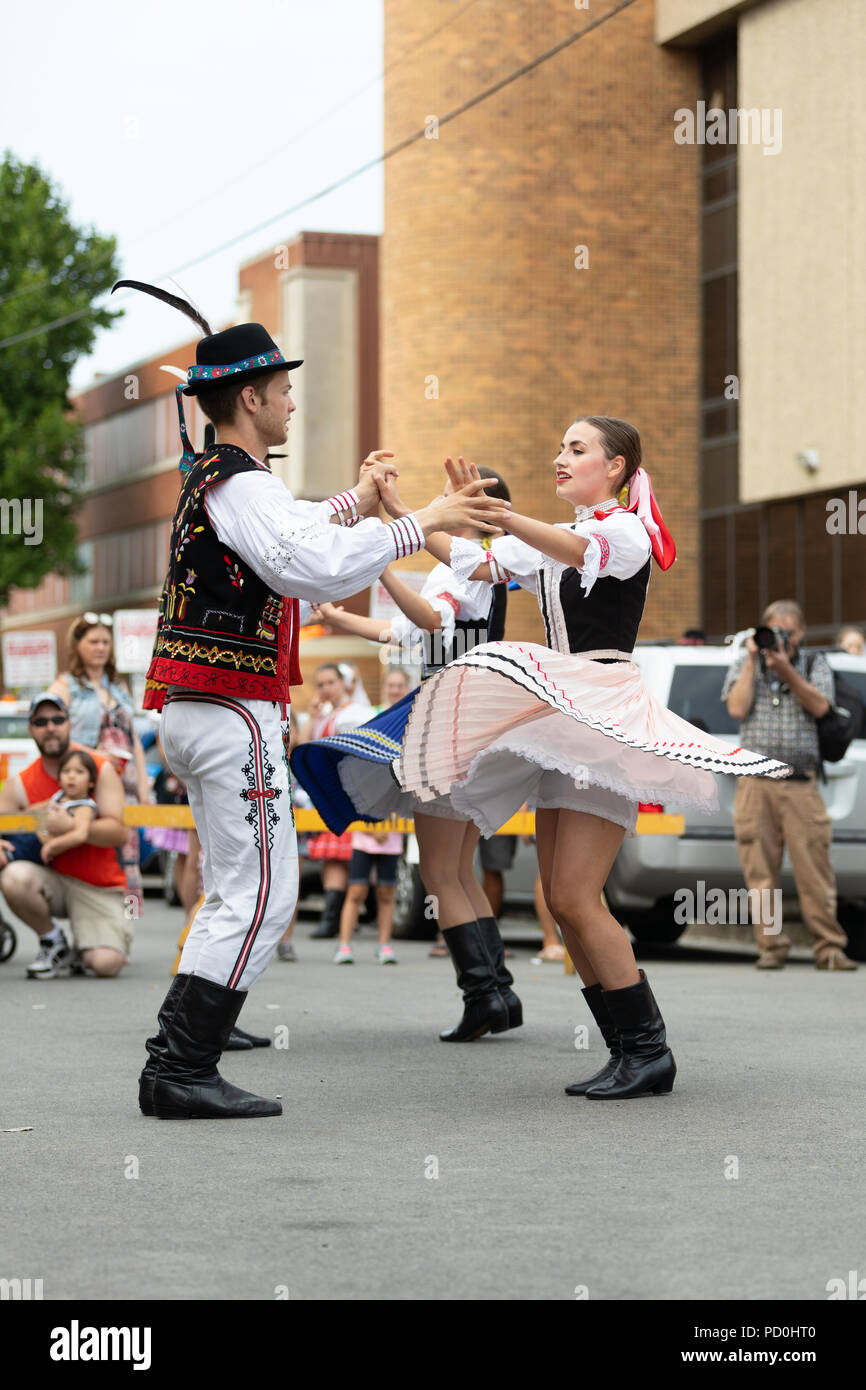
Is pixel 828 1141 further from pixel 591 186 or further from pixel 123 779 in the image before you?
pixel 591 186

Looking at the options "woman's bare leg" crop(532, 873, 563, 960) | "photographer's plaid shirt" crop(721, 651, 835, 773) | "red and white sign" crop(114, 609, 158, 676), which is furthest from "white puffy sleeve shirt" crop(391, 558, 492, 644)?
"red and white sign" crop(114, 609, 158, 676)

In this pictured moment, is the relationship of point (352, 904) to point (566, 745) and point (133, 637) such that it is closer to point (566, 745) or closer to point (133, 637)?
point (566, 745)

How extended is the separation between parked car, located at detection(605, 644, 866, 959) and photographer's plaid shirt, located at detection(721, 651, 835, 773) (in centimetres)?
26

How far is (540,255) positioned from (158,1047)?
2699 cm

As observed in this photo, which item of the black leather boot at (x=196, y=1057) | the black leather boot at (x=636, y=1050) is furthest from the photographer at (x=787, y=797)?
the black leather boot at (x=196, y=1057)

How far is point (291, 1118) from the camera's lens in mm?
6129

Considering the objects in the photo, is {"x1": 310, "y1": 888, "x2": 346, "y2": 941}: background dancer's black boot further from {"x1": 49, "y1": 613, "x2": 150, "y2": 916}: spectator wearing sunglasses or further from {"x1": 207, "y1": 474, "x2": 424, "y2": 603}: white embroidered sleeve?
{"x1": 207, "y1": 474, "x2": 424, "y2": 603}: white embroidered sleeve

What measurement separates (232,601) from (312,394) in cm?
3950

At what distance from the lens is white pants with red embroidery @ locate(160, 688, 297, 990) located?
19.8 ft

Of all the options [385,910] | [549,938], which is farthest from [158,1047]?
[549,938]

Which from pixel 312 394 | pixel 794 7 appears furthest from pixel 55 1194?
pixel 312 394

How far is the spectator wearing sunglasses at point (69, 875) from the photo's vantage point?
36.7 feet

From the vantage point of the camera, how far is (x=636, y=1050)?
650 centimetres
